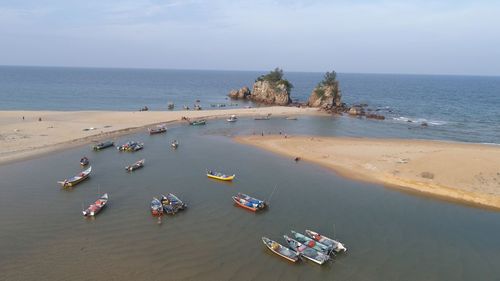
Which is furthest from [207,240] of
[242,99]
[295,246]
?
[242,99]

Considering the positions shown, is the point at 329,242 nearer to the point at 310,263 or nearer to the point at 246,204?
the point at 310,263

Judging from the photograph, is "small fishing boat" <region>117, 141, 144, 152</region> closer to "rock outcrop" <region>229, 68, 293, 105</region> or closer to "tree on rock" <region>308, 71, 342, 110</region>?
"tree on rock" <region>308, 71, 342, 110</region>

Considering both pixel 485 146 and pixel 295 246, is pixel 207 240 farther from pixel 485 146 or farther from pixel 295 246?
pixel 485 146

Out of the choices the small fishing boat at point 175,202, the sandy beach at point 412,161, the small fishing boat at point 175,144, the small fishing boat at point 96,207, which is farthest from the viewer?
the small fishing boat at point 175,144

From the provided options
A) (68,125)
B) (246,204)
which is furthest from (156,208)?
(68,125)

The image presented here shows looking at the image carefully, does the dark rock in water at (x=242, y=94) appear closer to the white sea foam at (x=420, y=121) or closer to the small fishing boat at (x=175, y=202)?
the white sea foam at (x=420, y=121)

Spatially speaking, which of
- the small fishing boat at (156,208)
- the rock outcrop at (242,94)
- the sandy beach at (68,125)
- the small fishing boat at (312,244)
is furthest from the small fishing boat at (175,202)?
the rock outcrop at (242,94)
